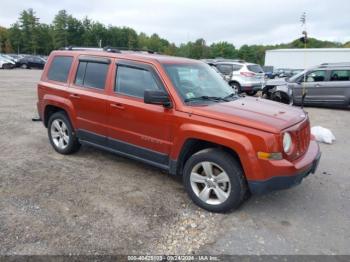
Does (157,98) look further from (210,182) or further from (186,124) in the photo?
(210,182)

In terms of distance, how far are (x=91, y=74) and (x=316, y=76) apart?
1026 cm

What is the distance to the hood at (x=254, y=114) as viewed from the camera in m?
3.73

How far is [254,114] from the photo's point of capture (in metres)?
4.00

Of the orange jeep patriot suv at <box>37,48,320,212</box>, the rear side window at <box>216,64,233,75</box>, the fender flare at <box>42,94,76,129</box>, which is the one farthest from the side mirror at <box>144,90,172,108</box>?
the rear side window at <box>216,64,233,75</box>

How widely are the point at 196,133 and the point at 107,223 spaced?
57.0 inches

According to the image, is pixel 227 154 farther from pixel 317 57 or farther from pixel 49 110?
pixel 317 57

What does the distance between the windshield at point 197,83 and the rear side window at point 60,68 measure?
2.02m

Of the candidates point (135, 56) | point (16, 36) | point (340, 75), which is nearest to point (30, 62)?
point (340, 75)

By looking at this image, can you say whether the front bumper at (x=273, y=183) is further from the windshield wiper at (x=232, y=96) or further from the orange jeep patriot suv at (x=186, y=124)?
the windshield wiper at (x=232, y=96)

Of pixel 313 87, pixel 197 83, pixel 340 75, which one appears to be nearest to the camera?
pixel 197 83

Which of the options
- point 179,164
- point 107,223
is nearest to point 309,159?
point 179,164

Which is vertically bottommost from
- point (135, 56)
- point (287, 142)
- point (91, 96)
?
point (287, 142)

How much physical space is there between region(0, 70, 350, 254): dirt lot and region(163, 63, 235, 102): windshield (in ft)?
4.43

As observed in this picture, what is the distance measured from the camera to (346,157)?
646 centimetres
